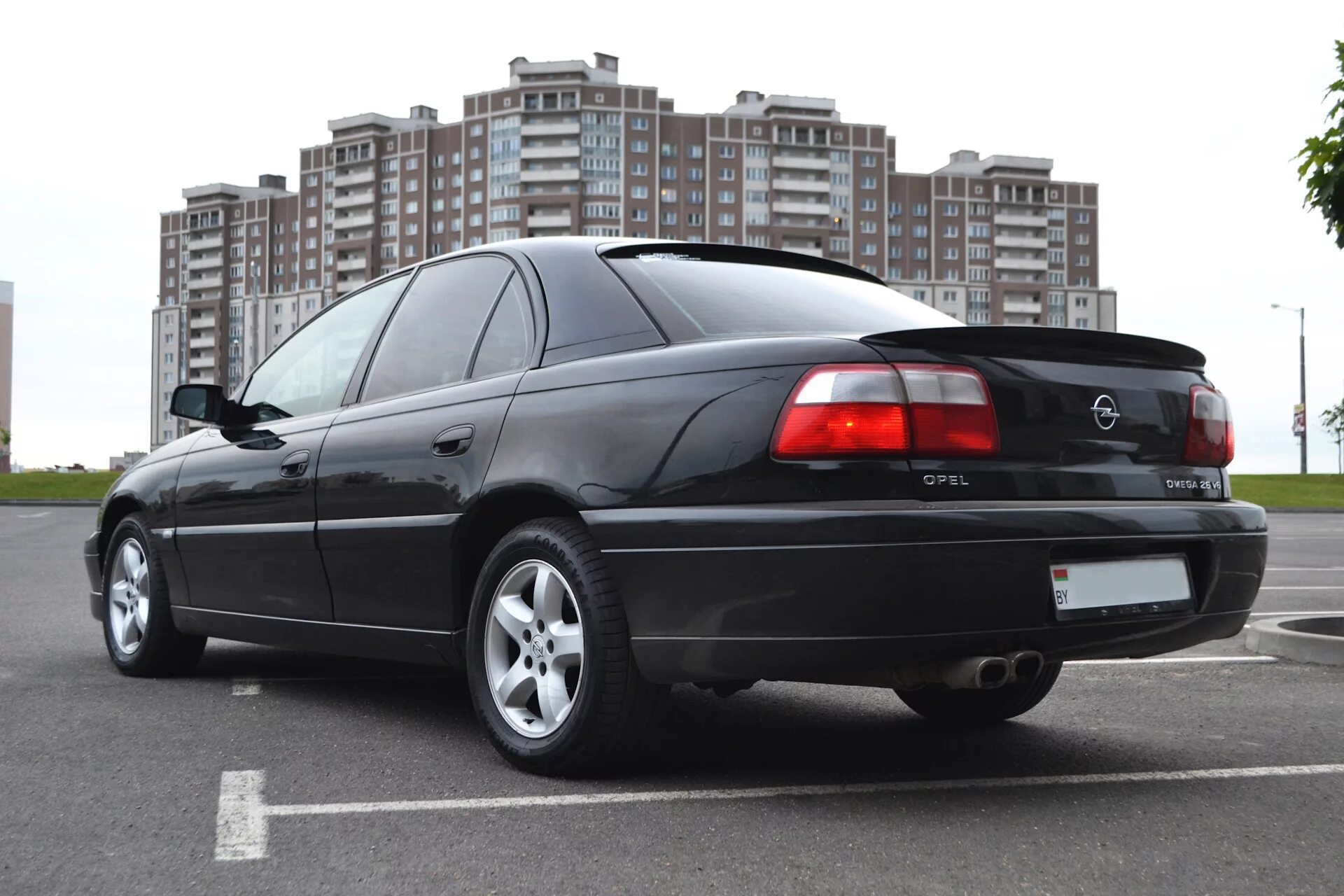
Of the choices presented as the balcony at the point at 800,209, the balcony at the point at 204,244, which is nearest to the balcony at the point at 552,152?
the balcony at the point at 800,209

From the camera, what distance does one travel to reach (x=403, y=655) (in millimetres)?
4160

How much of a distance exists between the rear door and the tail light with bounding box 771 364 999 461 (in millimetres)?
1072

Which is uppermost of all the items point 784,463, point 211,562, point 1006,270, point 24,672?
point 1006,270

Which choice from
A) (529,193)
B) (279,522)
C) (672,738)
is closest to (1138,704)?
(672,738)

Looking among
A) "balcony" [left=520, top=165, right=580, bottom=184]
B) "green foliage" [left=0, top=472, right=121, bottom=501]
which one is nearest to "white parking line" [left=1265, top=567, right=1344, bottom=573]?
"green foliage" [left=0, top=472, right=121, bottom=501]

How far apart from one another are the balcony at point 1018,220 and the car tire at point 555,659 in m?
128

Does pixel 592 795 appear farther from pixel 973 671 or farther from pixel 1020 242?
pixel 1020 242

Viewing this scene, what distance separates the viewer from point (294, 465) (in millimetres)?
4695

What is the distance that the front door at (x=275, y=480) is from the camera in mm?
4645

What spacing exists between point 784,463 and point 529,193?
11320cm

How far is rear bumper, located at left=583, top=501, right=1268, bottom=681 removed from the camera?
2.98 meters

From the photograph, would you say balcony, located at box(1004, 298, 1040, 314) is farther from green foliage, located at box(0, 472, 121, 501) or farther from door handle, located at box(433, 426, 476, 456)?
door handle, located at box(433, 426, 476, 456)

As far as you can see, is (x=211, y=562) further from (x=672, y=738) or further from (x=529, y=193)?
(x=529, y=193)

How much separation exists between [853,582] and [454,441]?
1.48 m
